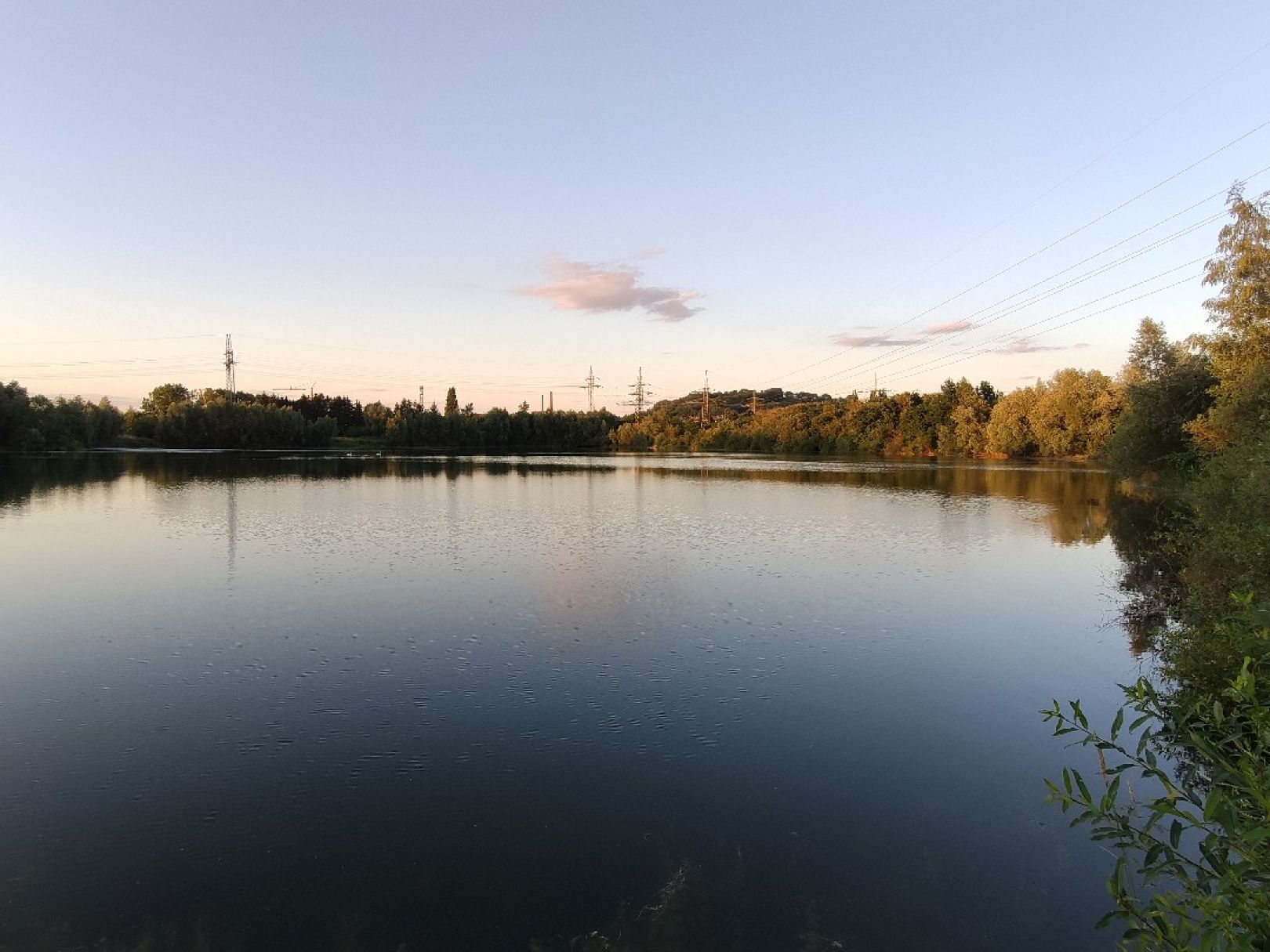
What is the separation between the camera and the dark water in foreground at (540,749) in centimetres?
579

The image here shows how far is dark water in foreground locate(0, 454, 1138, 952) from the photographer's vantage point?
228 inches

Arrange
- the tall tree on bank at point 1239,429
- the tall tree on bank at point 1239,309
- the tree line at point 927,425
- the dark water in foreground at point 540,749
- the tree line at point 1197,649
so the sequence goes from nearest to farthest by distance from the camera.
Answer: the tree line at point 1197,649 → the dark water in foreground at point 540,749 → the tall tree on bank at point 1239,429 → the tall tree on bank at point 1239,309 → the tree line at point 927,425

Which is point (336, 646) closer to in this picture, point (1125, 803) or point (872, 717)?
point (872, 717)

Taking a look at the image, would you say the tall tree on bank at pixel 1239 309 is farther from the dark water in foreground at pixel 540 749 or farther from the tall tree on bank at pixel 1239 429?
the dark water in foreground at pixel 540 749

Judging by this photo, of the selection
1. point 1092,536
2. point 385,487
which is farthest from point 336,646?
point 385,487

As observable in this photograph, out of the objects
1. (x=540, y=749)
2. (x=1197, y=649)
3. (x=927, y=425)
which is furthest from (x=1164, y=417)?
(x=927, y=425)

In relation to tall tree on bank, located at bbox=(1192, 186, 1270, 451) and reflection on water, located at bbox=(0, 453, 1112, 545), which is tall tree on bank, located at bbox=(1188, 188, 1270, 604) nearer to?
tall tree on bank, located at bbox=(1192, 186, 1270, 451)

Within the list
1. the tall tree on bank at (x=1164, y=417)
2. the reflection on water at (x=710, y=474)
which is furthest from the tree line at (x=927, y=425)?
the tall tree on bank at (x=1164, y=417)

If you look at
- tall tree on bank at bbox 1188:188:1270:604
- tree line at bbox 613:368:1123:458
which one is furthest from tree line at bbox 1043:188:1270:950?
tree line at bbox 613:368:1123:458

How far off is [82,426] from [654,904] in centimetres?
10020

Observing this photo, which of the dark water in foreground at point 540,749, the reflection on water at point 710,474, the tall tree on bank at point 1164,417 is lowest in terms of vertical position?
the dark water in foreground at point 540,749

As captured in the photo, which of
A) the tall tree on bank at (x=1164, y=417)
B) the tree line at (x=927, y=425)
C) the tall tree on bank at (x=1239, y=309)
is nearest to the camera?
the tall tree on bank at (x=1239, y=309)

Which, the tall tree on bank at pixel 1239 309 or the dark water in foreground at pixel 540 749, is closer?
the dark water in foreground at pixel 540 749

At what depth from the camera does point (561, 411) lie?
148375mm
